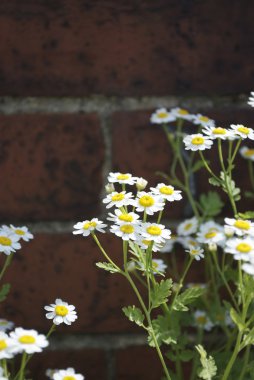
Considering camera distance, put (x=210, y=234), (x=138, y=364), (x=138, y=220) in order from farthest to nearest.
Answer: (x=138, y=364) < (x=210, y=234) < (x=138, y=220)

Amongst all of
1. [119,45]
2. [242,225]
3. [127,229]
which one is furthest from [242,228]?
[119,45]

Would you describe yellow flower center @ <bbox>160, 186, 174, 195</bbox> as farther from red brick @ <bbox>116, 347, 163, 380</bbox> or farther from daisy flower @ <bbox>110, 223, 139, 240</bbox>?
red brick @ <bbox>116, 347, 163, 380</bbox>

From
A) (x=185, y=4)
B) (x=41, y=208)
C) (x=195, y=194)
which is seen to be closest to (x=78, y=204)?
(x=41, y=208)

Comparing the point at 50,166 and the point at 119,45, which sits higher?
the point at 119,45

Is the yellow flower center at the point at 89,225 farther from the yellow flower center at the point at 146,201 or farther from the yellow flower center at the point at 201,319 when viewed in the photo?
the yellow flower center at the point at 201,319

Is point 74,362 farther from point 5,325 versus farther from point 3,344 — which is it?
point 3,344

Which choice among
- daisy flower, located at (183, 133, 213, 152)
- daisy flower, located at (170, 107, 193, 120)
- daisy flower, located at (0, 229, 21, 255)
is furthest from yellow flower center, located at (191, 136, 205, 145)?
daisy flower, located at (0, 229, 21, 255)
